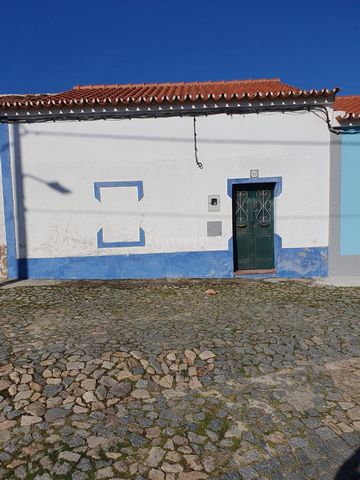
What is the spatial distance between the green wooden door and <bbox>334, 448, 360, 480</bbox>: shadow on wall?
5279mm

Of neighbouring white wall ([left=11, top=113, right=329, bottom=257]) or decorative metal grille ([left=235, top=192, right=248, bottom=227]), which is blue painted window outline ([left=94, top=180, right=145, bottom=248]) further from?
decorative metal grille ([left=235, top=192, right=248, bottom=227])

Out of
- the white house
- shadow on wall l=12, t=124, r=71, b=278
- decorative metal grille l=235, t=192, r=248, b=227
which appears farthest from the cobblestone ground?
decorative metal grille l=235, t=192, r=248, b=227

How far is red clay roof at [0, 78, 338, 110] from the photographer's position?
21.3ft

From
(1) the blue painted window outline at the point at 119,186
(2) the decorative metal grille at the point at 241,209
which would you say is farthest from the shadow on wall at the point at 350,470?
(1) the blue painted window outline at the point at 119,186

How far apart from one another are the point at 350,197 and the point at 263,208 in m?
1.71

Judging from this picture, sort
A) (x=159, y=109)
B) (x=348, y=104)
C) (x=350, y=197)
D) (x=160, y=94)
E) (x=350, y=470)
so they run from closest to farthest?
(x=350, y=470) < (x=159, y=109) < (x=350, y=197) < (x=160, y=94) < (x=348, y=104)

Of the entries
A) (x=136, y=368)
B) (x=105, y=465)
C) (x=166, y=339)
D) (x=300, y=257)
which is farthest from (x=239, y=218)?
(x=105, y=465)

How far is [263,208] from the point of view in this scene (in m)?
7.15

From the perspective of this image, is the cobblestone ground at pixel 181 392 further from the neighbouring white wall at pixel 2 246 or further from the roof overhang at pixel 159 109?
the roof overhang at pixel 159 109

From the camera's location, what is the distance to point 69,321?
459 centimetres

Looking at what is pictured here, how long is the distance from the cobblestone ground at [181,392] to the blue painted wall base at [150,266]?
196cm

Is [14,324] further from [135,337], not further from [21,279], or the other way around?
[21,279]

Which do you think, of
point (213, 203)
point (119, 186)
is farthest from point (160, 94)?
point (213, 203)

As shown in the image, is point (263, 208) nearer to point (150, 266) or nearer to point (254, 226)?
point (254, 226)
